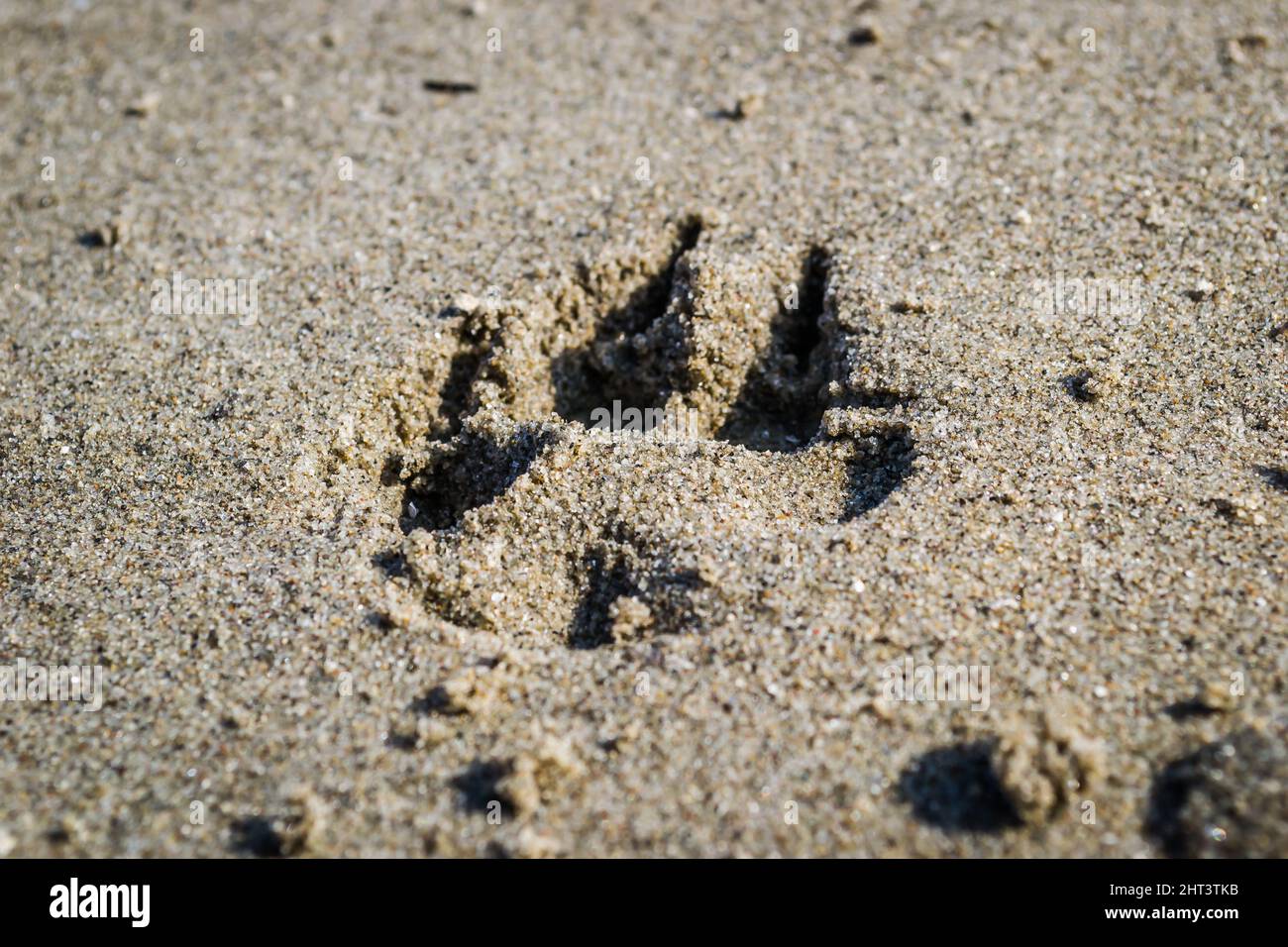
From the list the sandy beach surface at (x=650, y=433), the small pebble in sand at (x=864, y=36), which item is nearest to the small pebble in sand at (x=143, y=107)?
the sandy beach surface at (x=650, y=433)

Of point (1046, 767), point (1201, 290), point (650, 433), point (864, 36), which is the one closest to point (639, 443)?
point (650, 433)

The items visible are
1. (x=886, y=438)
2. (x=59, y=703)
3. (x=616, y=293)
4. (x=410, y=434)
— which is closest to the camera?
(x=59, y=703)

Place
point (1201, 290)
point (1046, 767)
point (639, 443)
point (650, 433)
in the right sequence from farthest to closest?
point (1201, 290), point (650, 433), point (639, 443), point (1046, 767)

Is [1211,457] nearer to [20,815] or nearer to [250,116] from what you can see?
[20,815]

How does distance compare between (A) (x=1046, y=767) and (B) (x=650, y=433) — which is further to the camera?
(B) (x=650, y=433)

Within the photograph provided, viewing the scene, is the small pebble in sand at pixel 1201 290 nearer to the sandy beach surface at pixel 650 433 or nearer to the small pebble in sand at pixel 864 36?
the sandy beach surface at pixel 650 433

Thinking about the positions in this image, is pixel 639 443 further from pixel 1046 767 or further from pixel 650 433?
pixel 1046 767
